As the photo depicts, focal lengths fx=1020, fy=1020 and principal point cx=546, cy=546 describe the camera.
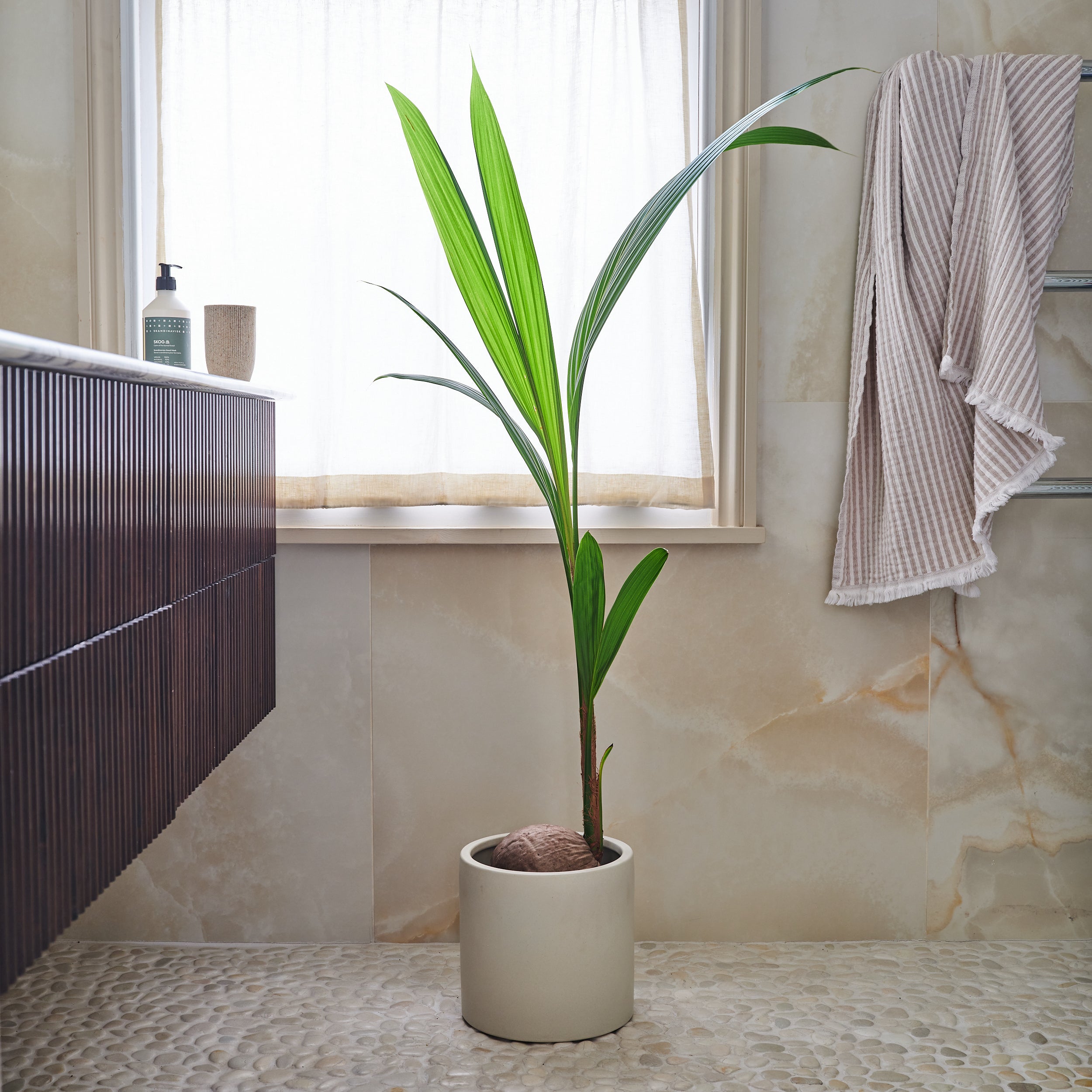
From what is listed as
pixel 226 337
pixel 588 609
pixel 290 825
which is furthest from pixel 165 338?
pixel 290 825

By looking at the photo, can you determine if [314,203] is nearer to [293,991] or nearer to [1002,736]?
[293,991]

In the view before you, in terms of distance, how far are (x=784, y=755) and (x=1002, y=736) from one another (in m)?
0.36

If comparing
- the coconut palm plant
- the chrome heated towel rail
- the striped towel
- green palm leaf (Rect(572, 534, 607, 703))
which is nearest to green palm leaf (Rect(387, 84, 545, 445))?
the coconut palm plant

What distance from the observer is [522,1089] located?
125 cm

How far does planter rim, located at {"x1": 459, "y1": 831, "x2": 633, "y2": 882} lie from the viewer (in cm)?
132

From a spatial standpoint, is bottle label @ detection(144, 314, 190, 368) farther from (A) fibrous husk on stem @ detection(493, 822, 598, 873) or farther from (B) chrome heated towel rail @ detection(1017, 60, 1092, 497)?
(B) chrome heated towel rail @ detection(1017, 60, 1092, 497)

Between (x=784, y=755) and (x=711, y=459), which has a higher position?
(x=711, y=459)

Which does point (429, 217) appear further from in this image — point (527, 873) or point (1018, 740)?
point (1018, 740)

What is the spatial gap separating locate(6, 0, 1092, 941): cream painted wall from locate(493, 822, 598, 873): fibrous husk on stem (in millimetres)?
249

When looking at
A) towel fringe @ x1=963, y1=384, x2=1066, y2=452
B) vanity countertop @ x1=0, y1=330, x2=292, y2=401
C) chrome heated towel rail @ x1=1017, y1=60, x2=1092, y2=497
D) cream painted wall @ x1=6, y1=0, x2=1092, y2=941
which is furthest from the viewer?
cream painted wall @ x1=6, y1=0, x2=1092, y2=941

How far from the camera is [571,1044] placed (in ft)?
4.43

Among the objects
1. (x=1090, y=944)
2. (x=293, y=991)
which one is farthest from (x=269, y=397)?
(x=1090, y=944)

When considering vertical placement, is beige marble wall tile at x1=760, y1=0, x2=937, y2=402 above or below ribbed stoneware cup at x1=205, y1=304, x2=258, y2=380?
above

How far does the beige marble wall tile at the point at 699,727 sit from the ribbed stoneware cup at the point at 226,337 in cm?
40
